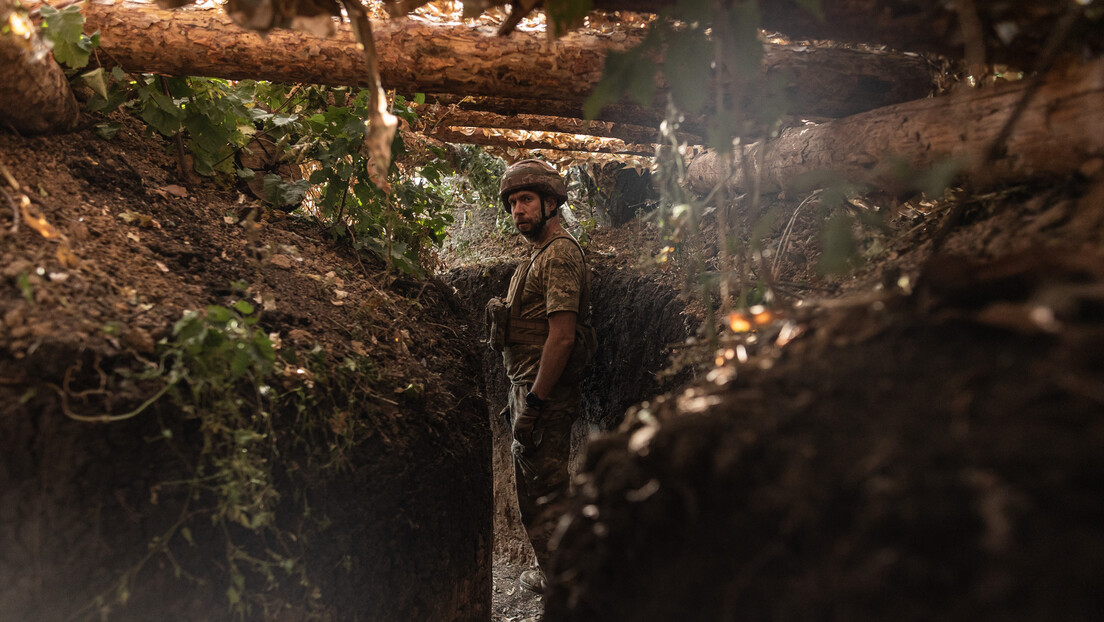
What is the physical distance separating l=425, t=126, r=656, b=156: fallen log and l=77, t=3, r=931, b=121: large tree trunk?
1.35 metres

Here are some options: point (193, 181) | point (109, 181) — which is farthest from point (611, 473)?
point (193, 181)

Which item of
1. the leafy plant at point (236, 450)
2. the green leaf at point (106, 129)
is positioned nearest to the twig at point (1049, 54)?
the leafy plant at point (236, 450)

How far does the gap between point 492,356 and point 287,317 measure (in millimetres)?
3325

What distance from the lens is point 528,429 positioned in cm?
374

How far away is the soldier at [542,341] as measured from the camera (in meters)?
3.69

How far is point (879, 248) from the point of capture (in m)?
2.41

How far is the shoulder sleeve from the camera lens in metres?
3.68

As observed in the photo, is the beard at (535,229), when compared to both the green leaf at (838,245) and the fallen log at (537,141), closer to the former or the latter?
the fallen log at (537,141)

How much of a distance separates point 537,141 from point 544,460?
2153 mm

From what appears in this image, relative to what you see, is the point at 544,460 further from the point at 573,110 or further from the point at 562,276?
the point at 573,110

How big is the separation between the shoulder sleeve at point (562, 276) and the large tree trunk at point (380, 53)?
1.05 meters

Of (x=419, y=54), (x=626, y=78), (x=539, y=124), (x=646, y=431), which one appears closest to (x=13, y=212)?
(x=419, y=54)

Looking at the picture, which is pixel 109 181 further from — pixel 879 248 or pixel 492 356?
pixel 492 356

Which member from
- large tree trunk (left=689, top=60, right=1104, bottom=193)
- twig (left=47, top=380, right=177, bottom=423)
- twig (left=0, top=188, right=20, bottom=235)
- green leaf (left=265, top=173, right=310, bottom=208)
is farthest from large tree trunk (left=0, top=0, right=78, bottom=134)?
large tree trunk (left=689, top=60, right=1104, bottom=193)
